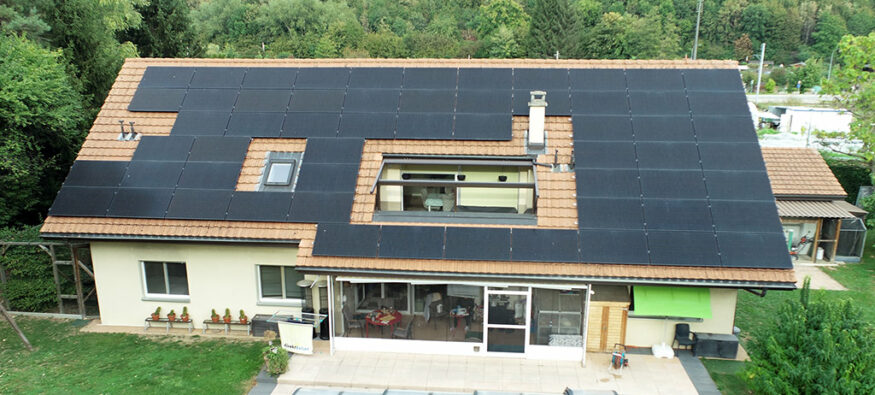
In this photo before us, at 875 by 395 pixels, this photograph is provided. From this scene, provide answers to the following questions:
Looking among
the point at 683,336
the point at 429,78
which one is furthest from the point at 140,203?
the point at 683,336

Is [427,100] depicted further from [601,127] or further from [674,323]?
[674,323]

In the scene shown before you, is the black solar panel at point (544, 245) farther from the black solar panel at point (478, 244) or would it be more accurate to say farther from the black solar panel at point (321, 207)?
the black solar panel at point (321, 207)

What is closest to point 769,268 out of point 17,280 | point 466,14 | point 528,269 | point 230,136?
point 528,269

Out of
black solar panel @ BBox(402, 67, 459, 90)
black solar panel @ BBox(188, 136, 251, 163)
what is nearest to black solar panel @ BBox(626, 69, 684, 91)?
black solar panel @ BBox(402, 67, 459, 90)

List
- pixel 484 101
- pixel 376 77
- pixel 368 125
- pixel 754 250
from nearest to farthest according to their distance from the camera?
pixel 754 250 < pixel 368 125 < pixel 484 101 < pixel 376 77

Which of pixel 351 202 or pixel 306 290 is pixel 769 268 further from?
pixel 306 290

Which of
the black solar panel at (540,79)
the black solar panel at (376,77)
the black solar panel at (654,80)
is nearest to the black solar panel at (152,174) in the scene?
the black solar panel at (376,77)

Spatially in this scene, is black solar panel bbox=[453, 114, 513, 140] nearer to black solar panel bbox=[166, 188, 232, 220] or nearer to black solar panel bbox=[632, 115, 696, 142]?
black solar panel bbox=[632, 115, 696, 142]
